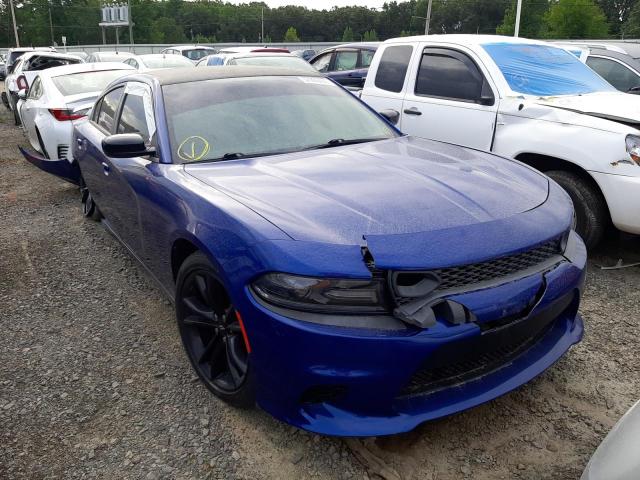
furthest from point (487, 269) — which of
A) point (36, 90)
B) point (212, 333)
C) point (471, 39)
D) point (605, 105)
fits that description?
point (36, 90)

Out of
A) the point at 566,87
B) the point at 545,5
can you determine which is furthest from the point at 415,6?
the point at 566,87

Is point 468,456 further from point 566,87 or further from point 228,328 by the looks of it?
point 566,87

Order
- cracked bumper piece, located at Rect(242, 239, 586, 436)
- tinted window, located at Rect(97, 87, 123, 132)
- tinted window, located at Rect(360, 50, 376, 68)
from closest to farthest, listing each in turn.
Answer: cracked bumper piece, located at Rect(242, 239, 586, 436), tinted window, located at Rect(97, 87, 123, 132), tinted window, located at Rect(360, 50, 376, 68)

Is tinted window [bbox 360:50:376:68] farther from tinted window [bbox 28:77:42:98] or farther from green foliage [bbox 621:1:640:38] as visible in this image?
green foliage [bbox 621:1:640:38]

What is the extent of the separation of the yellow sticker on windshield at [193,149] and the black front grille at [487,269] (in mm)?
1593

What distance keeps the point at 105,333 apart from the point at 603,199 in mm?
3659

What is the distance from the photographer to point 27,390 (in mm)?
2811

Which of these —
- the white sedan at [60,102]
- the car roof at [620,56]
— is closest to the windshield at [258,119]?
the white sedan at [60,102]

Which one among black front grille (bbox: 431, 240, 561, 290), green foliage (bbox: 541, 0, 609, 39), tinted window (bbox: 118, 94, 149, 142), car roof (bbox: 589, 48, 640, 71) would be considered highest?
green foliage (bbox: 541, 0, 609, 39)

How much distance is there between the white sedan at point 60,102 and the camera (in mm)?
6707

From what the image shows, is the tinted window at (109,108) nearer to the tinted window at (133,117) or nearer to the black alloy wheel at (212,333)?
the tinted window at (133,117)

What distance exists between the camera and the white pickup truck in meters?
3.91

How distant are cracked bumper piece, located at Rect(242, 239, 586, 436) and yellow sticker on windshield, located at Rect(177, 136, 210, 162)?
47.2 inches

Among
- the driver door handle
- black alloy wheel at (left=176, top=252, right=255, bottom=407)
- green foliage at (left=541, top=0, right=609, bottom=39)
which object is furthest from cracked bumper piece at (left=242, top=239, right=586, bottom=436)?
green foliage at (left=541, top=0, right=609, bottom=39)
